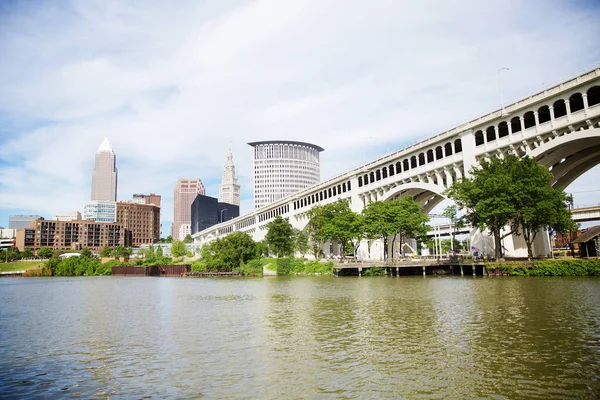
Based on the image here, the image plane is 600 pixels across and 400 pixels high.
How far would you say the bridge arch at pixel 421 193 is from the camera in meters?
79.8

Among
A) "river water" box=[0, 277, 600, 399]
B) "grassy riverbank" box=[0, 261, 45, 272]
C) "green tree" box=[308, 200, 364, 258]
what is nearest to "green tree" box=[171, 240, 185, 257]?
"grassy riverbank" box=[0, 261, 45, 272]

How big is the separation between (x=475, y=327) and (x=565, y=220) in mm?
42294

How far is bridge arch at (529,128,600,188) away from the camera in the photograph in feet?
182

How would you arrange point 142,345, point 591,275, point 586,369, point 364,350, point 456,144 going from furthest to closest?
point 456,144
point 591,275
point 142,345
point 364,350
point 586,369

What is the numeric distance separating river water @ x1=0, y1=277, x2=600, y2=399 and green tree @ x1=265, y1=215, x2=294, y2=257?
264ft

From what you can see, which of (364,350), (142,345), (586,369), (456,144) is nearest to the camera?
(586,369)

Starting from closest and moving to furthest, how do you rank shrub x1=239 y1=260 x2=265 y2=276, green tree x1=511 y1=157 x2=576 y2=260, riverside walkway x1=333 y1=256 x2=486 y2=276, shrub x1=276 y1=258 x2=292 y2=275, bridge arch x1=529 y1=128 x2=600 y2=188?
green tree x1=511 y1=157 x2=576 y2=260, bridge arch x1=529 y1=128 x2=600 y2=188, riverside walkway x1=333 y1=256 x2=486 y2=276, shrub x1=276 y1=258 x2=292 y2=275, shrub x1=239 y1=260 x2=265 y2=276

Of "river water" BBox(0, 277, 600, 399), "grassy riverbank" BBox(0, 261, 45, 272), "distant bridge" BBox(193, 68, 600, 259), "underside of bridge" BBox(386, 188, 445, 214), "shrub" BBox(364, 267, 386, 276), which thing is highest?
"distant bridge" BBox(193, 68, 600, 259)

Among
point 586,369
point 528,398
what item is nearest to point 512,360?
point 586,369

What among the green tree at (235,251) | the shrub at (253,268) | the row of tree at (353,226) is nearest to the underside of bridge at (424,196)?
the row of tree at (353,226)

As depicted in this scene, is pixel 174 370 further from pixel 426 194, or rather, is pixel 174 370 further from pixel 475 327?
pixel 426 194

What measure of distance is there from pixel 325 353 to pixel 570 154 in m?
62.2

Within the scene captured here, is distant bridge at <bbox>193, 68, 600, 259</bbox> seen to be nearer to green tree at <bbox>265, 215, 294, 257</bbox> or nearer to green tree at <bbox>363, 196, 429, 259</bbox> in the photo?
green tree at <bbox>363, 196, 429, 259</bbox>

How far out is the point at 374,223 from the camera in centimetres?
8138
